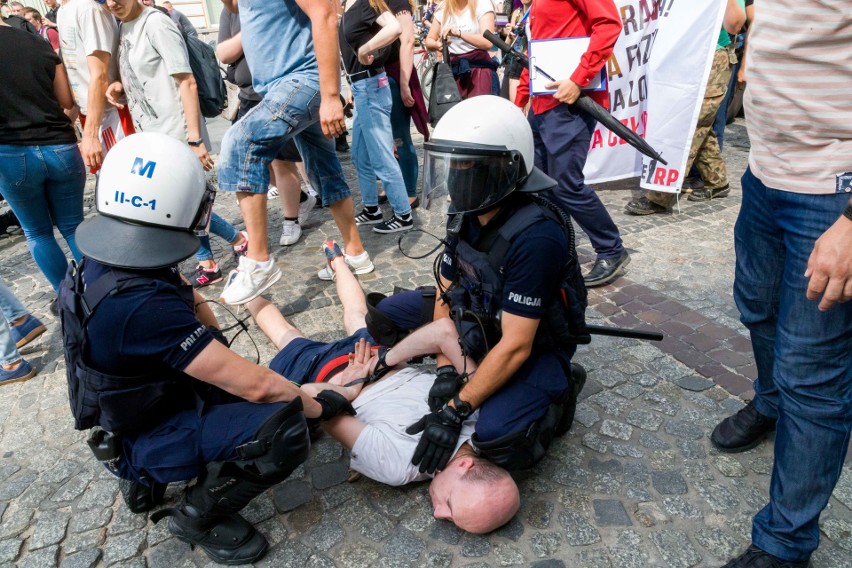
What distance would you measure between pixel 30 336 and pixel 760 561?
3.95 meters

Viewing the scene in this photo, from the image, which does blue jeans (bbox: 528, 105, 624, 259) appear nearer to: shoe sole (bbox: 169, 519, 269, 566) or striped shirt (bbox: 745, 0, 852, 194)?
striped shirt (bbox: 745, 0, 852, 194)

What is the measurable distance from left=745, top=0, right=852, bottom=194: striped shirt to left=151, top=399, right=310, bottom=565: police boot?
1.72 metres

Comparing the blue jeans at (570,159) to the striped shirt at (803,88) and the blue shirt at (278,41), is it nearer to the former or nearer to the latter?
the blue shirt at (278,41)

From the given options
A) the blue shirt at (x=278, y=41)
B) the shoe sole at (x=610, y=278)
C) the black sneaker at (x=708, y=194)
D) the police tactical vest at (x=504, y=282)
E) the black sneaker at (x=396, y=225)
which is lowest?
the black sneaker at (x=396, y=225)

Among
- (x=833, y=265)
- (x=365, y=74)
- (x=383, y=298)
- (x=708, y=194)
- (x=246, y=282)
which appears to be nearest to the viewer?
(x=833, y=265)

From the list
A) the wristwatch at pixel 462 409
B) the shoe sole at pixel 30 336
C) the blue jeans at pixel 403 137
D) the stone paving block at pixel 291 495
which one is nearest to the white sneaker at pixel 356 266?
the blue jeans at pixel 403 137

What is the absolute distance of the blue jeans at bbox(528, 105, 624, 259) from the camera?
3.65 m

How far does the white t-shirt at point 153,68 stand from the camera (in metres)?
3.58

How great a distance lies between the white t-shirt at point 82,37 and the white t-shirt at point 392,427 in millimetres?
2733

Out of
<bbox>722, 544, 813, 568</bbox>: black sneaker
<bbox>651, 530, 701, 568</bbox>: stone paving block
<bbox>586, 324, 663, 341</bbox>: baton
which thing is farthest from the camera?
<bbox>586, 324, 663, 341</bbox>: baton

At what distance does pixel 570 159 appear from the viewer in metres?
3.66

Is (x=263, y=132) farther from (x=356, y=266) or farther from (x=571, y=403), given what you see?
(x=571, y=403)

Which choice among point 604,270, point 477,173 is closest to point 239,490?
point 477,173

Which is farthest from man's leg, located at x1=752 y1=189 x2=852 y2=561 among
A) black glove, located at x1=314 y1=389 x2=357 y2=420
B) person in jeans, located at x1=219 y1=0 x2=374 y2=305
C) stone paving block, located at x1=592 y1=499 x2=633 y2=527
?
person in jeans, located at x1=219 y1=0 x2=374 y2=305
